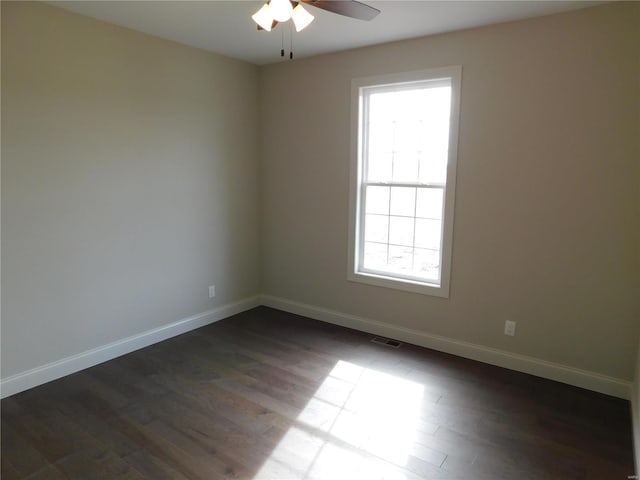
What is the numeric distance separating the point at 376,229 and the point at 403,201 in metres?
0.38

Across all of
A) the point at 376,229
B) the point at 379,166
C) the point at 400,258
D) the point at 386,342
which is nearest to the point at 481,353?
the point at 386,342

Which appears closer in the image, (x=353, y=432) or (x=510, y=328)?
(x=353, y=432)

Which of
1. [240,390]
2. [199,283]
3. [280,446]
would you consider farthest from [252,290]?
[280,446]

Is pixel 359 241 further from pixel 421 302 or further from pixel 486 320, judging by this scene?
pixel 486 320

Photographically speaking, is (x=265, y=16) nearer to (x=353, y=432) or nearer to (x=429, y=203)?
(x=429, y=203)

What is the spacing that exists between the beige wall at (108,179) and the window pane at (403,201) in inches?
64.1

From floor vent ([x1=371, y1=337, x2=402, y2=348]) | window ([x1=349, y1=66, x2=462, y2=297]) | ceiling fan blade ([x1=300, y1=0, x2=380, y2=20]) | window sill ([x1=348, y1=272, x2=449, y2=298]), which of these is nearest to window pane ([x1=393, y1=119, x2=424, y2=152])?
window ([x1=349, y1=66, x2=462, y2=297])

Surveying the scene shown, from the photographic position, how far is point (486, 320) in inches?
128

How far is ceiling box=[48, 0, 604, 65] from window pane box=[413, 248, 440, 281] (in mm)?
1759

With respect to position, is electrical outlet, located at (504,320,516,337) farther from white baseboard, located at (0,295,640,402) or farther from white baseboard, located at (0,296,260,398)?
white baseboard, located at (0,296,260,398)

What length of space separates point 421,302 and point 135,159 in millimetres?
2663

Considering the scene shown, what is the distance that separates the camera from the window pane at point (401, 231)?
362cm

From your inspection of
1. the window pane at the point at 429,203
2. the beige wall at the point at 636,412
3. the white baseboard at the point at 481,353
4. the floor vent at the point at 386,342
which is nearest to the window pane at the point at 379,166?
the window pane at the point at 429,203

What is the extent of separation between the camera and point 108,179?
3127 mm
